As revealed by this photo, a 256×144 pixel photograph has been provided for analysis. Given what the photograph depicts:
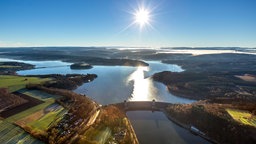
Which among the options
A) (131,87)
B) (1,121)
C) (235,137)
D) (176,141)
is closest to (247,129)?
(235,137)

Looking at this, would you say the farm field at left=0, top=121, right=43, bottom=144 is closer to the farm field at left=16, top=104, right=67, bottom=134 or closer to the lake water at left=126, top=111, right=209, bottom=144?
the farm field at left=16, top=104, right=67, bottom=134

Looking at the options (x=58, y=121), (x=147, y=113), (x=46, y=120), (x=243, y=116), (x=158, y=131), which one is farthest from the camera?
(x=147, y=113)

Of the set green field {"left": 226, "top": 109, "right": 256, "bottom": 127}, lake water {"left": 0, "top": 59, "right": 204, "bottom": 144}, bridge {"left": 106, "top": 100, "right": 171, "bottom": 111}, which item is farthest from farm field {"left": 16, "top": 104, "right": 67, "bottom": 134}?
green field {"left": 226, "top": 109, "right": 256, "bottom": 127}

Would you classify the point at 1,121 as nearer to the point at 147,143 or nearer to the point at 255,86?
the point at 147,143

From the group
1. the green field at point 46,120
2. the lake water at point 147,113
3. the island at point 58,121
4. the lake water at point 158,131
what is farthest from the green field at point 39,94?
the lake water at point 158,131

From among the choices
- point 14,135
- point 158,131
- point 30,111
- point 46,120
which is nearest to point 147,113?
point 158,131

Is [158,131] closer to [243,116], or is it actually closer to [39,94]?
[243,116]

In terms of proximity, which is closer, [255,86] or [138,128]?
[138,128]
